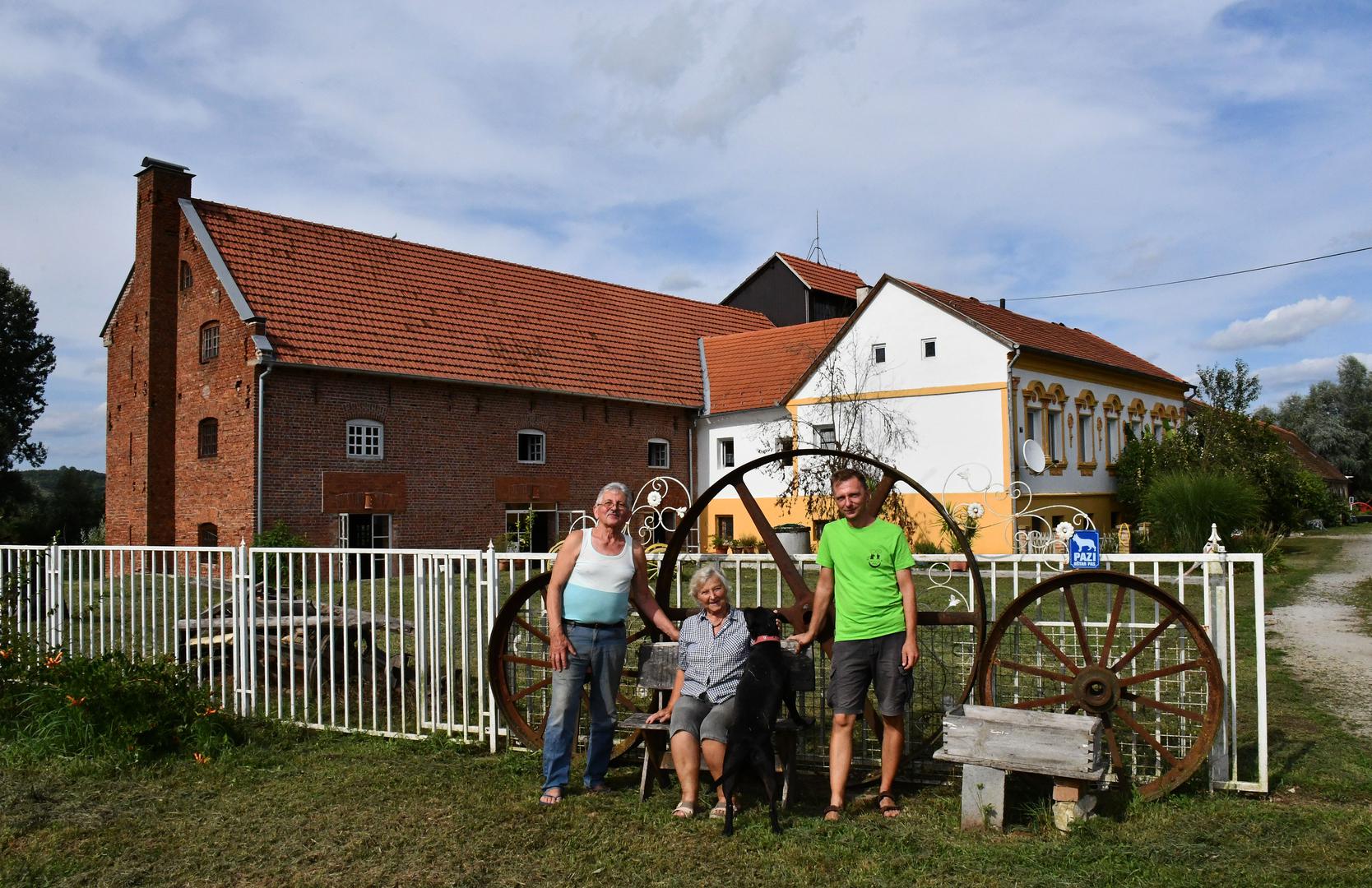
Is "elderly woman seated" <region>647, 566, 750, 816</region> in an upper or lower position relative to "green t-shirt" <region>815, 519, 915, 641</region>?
lower

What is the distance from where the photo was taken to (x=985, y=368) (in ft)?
76.3

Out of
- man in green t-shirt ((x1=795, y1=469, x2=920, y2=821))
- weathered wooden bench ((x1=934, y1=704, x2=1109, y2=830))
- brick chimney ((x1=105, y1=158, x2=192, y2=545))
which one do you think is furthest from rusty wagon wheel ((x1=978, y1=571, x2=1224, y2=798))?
brick chimney ((x1=105, y1=158, x2=192, y2=545))

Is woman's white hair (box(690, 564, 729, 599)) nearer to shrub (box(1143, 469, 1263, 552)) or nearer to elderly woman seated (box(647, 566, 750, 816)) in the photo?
elderly woman seated (box(647, 566, 750, 816))

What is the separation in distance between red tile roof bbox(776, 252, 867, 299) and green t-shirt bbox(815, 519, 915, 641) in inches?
1209

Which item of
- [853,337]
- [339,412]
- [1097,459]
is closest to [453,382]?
[339,412]

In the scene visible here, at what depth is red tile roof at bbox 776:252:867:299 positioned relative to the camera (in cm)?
3597

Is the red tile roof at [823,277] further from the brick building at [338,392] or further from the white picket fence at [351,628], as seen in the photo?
the white picket fence at [351,628]

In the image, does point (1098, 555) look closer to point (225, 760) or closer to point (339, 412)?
point (225, 760)

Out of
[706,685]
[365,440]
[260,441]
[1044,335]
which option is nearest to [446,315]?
[365,440]

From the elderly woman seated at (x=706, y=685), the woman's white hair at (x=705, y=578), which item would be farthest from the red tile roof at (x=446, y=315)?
the elderly woman seated at (x=706, y=685)

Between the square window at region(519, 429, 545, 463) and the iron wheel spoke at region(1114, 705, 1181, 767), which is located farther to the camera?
the square window at region(519, 429, 545, 463)

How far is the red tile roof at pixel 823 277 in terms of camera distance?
35969 millimetres

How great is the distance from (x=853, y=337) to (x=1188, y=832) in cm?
2118

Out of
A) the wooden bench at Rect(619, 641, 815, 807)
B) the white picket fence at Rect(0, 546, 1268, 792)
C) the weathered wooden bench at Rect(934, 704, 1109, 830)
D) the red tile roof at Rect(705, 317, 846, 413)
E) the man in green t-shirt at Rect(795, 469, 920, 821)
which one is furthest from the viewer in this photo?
the red tile roof at Rect(705, 317, 846, 413)
